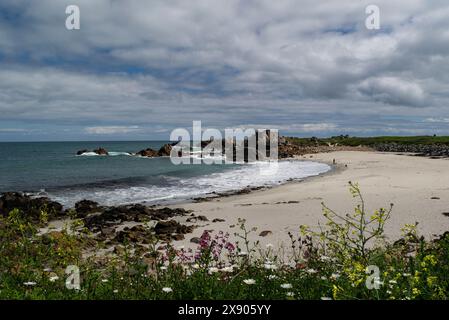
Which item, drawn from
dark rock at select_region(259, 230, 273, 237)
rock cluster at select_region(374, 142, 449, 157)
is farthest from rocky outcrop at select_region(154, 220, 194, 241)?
rock cluster at select_region(374, 142, 449, 157)

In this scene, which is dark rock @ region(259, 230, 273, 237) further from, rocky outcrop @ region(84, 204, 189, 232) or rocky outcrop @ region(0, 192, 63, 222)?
rocky outcrop @ region(0, 192, 63, 222)

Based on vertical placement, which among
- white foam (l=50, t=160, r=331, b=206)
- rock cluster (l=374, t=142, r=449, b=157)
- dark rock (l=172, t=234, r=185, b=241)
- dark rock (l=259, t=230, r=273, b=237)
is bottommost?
white foam (l=50, t=160, r=331, b=206)

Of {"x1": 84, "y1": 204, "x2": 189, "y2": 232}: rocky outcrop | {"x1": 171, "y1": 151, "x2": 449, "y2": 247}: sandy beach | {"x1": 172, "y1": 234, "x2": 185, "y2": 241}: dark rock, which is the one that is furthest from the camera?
{"x1": 84, "y1": 204, "x2": 189, "y2": 232}: rocky outcrop

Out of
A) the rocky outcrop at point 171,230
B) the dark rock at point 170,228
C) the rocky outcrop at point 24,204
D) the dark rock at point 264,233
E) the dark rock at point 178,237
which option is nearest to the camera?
the dark rock at point 264,233

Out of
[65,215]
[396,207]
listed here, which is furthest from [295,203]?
[65,215]

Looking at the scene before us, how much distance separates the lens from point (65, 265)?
565 centimetres

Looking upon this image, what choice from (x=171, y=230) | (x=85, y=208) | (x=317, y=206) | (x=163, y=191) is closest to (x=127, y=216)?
(x=85, y=208)

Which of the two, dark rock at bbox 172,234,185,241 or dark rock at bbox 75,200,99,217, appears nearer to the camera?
dark rock at bbox 172,234,185,241

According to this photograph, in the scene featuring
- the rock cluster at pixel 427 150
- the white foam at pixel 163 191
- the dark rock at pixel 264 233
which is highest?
the rock cluster at pixel 427 150

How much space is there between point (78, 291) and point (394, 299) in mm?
3843

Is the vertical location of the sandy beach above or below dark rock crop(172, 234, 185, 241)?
above

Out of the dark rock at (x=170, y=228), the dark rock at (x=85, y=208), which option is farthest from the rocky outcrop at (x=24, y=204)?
the dark rock at (x=170, y=228)

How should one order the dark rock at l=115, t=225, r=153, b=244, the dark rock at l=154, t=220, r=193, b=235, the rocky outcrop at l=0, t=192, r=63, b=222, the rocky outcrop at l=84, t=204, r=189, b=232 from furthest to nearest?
the rocky outcrop at l=0, t=192, r=63, b=222, the rocky outcrop at l=84, t=204, r=189, b=232, the dark rock at l=154, t=220, r=193, b=235, the dark rock at l=115, t=225, r=153, b=244

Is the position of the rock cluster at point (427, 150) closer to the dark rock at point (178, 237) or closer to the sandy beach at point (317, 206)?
the sandy beach at point (317, 206)
